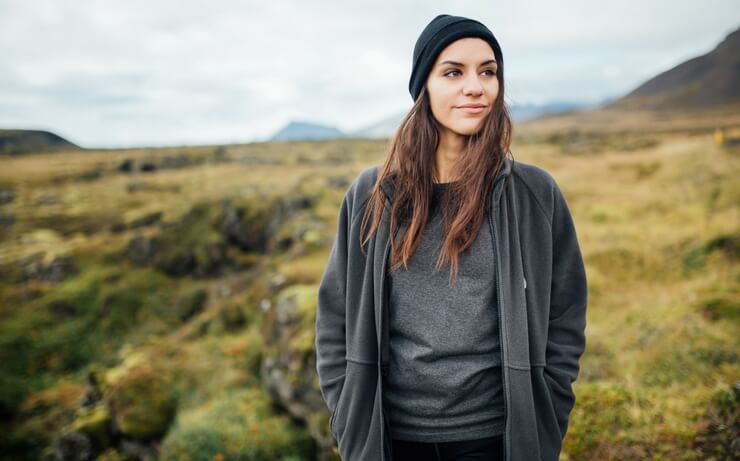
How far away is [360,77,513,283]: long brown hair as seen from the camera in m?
2.24

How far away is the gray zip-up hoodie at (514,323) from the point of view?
2.12 m

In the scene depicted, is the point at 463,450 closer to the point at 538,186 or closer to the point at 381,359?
the point at 381,359

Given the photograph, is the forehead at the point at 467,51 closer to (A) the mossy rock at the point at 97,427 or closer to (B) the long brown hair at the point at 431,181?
(B) the long brown hair at the point at 431,181

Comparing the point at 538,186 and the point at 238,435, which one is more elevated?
the point at 538,186

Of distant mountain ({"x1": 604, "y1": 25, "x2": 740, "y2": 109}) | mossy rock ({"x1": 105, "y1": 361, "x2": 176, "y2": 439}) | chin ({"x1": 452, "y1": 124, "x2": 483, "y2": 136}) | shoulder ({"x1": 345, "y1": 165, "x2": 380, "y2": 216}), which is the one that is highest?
distant mountain ({"x1": 604, "y1": 25, "x2": 740, "y2": 109})

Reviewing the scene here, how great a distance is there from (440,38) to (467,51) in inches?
6.3

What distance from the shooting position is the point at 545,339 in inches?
91.0

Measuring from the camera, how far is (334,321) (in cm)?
258

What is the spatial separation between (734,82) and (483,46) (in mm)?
122536

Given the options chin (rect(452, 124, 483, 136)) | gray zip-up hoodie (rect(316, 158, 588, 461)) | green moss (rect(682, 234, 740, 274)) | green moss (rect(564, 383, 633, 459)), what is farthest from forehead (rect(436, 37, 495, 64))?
green moss (rect(682, 234, 740, 274))

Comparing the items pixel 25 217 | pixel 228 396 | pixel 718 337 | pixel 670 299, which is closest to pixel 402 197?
pixel 718 337

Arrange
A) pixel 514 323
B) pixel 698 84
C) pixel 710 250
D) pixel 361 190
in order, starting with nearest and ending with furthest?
pixel 514 323
pixel 361 190
pixel 710 250
pixel 698 84

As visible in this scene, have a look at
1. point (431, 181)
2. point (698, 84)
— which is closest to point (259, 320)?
point (431, 181)

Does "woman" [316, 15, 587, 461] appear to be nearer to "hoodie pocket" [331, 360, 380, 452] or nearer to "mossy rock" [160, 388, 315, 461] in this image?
"hoodie pocket" [331, 360, 380, 452]
